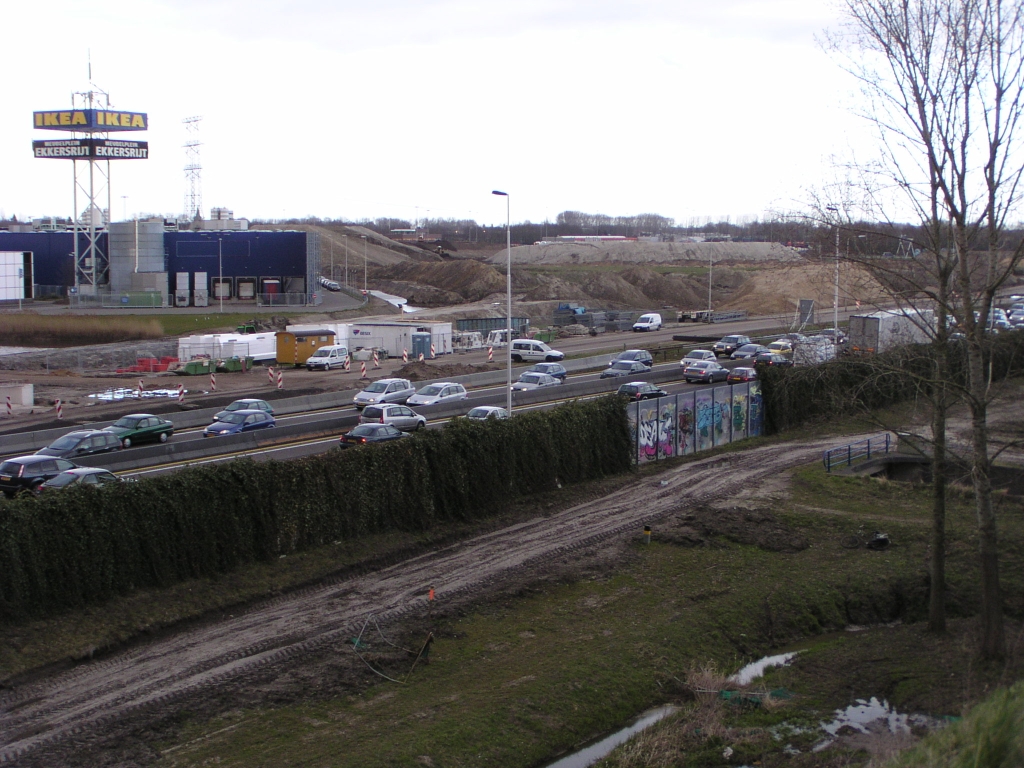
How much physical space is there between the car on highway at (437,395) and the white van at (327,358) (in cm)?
1526

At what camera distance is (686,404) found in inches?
1170

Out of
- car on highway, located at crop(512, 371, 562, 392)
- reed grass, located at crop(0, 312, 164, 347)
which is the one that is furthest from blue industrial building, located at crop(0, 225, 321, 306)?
car on highway, located at crop(512, 371, 562, 392)

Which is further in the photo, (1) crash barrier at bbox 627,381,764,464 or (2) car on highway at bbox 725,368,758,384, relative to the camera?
(2) car on highway at bbox 725,368,758,384

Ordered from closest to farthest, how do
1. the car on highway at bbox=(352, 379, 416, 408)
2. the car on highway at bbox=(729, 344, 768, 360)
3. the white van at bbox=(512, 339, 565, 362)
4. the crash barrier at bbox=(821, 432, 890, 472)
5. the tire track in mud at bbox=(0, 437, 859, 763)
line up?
the tire track in mud at bbox=(0, 437, 859, 763) → the crash barrier at bbox=(821, 432, 890, 472) → the car on highway at bbox=(352, 379, 416, 408) → the car on highway at bbox=(729, 344, 768, 360) → the white van at bbox=(512, 339, 565, 362)

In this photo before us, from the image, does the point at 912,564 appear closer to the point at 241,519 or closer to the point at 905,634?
the point at 905,634

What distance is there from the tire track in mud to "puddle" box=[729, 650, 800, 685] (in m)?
5.14

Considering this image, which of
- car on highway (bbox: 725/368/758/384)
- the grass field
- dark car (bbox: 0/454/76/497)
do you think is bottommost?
the grass field

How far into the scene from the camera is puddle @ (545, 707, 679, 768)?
40.6ft

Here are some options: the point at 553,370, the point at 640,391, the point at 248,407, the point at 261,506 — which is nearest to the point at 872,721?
the point at 261,506

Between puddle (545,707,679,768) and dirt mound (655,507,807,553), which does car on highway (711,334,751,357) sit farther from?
puddle (545,707,679,768)

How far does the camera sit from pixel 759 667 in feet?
51.2

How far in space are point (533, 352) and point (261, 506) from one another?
37.3 meters

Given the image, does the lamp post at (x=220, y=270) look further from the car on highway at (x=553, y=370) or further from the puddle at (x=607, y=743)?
the puddle at (x=607, y=743)

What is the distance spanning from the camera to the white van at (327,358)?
50.9 m
